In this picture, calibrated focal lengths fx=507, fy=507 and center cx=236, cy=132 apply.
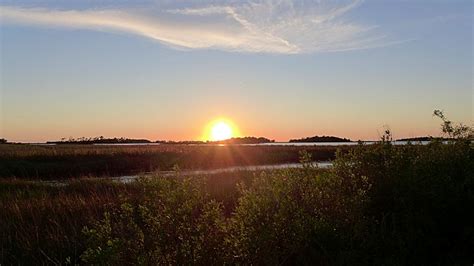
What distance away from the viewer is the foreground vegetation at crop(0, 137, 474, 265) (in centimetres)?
664

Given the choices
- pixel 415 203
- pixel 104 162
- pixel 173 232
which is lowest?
pixel 173 232

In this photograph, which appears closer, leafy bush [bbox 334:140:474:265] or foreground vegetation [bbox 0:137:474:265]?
foreground vegetation [bbox 0:137:474:265]

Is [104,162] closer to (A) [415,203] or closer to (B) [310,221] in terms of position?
(A) [415,203]

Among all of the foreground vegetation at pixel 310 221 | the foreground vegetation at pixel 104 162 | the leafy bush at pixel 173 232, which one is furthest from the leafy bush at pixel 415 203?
the foreground vegetation at pixel 104 162

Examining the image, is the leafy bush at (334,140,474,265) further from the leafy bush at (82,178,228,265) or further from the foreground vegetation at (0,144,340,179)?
the foreground vegetation at (0,144,340,179)

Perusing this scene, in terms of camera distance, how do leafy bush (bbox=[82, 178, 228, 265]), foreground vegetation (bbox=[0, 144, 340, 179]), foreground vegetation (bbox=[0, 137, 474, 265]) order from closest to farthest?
leafy bush (bbox=[82, 178, 228, 265]) → foreground vegetation (bbox=[0, 137, 474, 265]) → foreground vegetation (bbox=[0, 144, 340, 179])

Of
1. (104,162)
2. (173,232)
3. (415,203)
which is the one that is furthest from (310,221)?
(104,162)

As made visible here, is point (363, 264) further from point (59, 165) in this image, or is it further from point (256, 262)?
point (59, 165)

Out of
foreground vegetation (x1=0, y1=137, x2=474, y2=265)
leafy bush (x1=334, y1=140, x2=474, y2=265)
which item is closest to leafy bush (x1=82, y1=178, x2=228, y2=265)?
foreground vegetation (x1=0, y1=137, x2=474, y2=265)

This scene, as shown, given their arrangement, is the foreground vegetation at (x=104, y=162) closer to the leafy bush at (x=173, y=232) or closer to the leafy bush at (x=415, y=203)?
the leafy bush at (x=415, y=203)

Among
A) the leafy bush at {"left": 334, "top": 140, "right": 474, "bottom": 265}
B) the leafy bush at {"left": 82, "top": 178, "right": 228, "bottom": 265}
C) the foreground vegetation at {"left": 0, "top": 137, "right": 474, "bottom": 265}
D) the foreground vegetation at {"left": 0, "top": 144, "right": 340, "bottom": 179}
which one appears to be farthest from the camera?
the foreground vegetation at {"left": 0, "top": 144, "right": 340, "bottom": 179}

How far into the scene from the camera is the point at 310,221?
24.0 feet

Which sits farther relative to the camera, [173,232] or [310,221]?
[310,221]

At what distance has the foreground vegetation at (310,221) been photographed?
261 inches
